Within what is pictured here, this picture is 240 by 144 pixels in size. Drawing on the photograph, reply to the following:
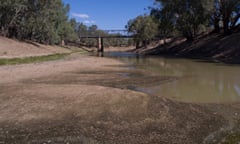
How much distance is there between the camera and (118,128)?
289 inches

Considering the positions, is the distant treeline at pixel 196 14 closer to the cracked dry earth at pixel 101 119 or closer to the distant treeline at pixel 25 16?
the distant treeline at pixel 25 16

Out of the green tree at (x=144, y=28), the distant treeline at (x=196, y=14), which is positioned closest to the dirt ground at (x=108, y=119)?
the distant treeline at (x=196, y=14)

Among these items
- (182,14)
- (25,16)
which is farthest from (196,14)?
(25,16)

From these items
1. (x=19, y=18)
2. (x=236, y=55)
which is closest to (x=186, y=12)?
(x=236, y=55)

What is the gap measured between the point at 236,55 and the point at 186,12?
722 inches

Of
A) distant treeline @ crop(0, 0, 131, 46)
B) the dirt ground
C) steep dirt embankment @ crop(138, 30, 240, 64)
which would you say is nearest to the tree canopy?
steep dirt embankment @ crop(138, 30, 240, 64)

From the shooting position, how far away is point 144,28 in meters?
85.6

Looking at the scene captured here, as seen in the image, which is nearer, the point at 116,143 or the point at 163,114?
the point at 116,143

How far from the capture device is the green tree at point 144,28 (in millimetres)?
84312

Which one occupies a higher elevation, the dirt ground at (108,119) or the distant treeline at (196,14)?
the distant treeline at (196,14)

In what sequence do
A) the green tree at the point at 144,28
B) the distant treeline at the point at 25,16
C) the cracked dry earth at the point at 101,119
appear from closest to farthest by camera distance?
the cracked dry earth at the point at 101,119
the distant treeline at the point at 25,16
the green tree at the point at 144,28

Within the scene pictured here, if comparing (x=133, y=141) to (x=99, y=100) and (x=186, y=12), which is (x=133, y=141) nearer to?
(x=99, y=100)

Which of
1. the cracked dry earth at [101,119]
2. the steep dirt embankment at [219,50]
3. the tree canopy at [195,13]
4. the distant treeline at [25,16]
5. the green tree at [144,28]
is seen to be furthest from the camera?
the green tree at [144,28]

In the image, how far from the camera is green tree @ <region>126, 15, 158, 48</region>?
84.3 m
